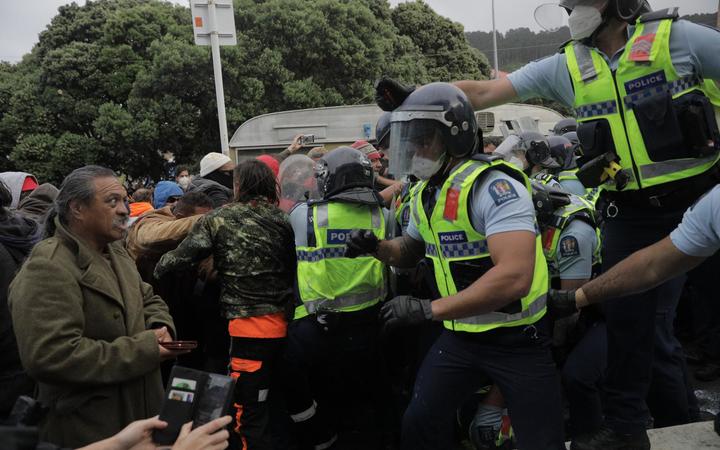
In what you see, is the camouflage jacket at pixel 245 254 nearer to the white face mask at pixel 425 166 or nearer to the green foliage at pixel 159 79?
the white face mask at pixel 425 166

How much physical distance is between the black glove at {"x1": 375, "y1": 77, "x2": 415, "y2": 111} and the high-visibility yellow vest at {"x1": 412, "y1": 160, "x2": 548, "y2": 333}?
1.44 feet

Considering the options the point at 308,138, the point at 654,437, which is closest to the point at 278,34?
the point at 308,138

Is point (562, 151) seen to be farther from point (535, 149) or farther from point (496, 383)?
point (496, 383)

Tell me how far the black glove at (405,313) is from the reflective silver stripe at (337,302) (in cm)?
125

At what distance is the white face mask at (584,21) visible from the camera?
7.79ft

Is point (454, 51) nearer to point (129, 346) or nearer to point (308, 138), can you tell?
point (308, 138)

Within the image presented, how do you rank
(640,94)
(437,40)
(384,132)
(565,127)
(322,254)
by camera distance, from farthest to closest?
1. (437,40)
2. (565,127)
3. (384,132)
4. (322,254)
5. (640,94)

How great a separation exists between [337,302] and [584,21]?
2.04 metres

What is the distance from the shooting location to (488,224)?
89.0 inches

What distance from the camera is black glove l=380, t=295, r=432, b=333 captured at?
7.12ft

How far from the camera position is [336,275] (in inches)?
137

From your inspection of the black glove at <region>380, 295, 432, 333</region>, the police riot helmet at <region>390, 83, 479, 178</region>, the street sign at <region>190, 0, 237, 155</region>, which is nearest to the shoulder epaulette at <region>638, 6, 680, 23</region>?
the police riot helmet at <region>390, 83, 479, 178</region>

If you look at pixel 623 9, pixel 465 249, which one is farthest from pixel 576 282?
pixel 623 9

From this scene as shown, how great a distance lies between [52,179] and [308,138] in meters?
17.1
